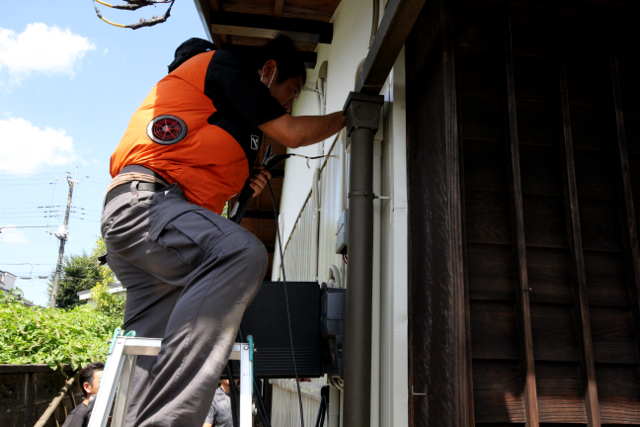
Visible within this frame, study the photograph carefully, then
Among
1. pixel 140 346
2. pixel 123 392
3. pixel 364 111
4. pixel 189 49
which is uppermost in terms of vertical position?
pixel 189 49

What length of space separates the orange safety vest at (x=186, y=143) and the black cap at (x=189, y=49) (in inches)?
9.2

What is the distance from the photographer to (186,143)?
77.5 inches

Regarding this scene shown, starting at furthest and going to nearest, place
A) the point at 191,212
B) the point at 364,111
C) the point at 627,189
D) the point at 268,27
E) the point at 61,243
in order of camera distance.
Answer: the point at 61,243 → the point at 268,27 → the point at 364,111 → the point at 627,189 → the point at 191,212

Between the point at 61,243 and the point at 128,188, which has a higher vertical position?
the point at 61,243

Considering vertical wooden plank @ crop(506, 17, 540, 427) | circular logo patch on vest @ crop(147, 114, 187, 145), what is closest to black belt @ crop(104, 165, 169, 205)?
circular logo patch on vest @ crop(147, 114, 187, 145)

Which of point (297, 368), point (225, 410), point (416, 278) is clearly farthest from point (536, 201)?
point (225, 410)

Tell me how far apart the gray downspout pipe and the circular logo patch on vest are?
0.80 metres

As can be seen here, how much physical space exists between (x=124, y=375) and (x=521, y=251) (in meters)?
A: 1.39

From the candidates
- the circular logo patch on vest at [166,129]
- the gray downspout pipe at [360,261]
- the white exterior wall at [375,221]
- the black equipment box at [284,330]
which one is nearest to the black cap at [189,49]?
the circular logo patch on vest at [166,129]

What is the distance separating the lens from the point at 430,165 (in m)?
2.14

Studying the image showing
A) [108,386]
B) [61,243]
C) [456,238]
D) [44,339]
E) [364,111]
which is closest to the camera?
[108,386]

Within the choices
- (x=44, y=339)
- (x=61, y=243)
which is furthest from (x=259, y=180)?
(x=61, y=243)

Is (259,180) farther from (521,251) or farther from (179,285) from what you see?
(521,251)

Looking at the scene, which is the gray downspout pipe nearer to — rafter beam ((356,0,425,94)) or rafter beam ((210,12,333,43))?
rafter beam ((356,0,425,94))
